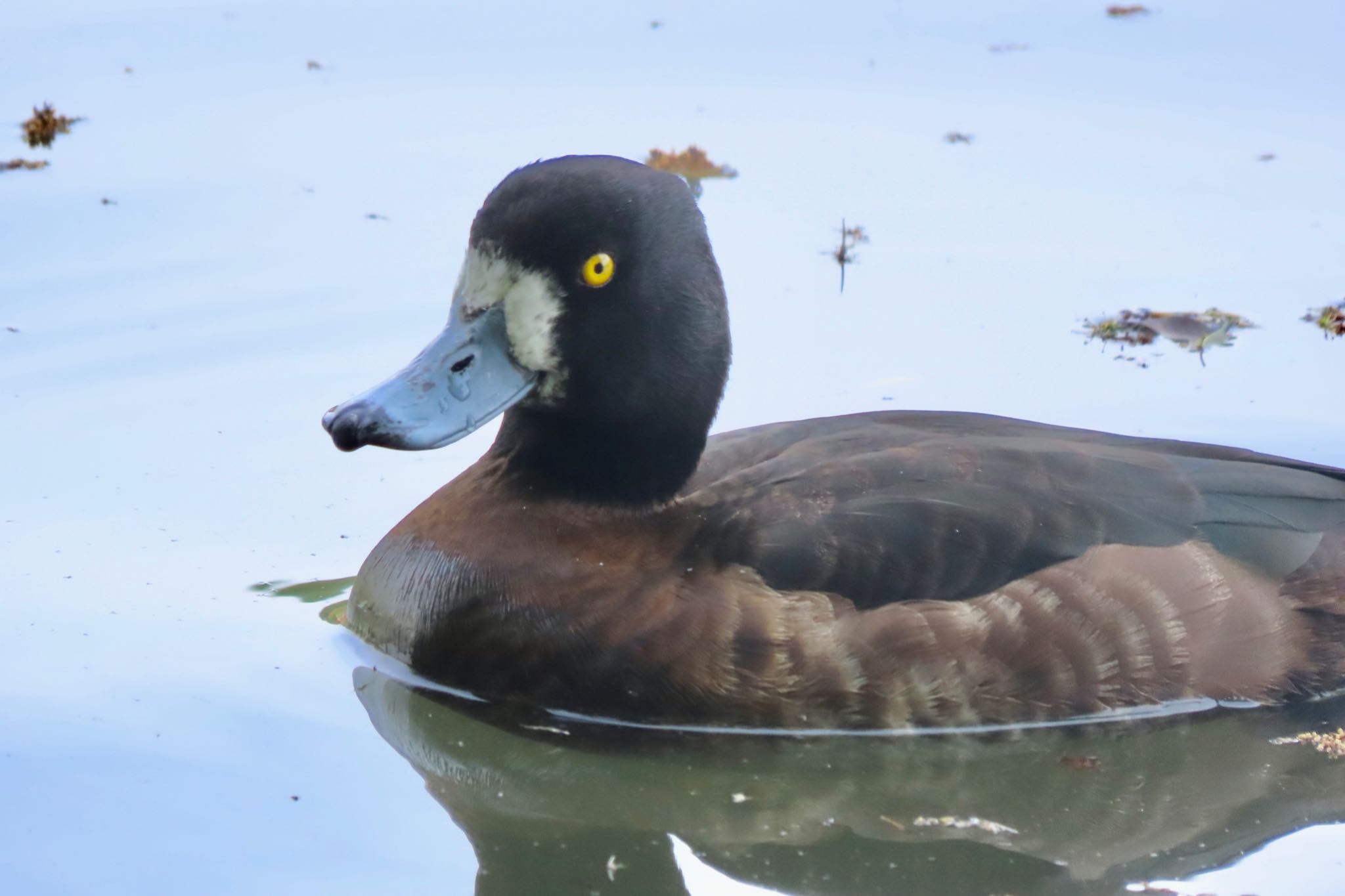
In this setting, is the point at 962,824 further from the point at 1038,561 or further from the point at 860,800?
the point at 1038,561

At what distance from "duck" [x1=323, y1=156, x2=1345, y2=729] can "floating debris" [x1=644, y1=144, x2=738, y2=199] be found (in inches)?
159

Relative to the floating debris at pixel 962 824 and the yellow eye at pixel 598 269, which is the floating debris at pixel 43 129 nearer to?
the yellow eye at pixel 598 269

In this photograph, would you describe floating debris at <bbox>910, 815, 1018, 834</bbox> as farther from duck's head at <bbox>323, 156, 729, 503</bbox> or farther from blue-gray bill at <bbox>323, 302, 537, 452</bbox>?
blue-gray bill at <bbox>323, 302, 537, 452</bbox>

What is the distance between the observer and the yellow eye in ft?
16.8

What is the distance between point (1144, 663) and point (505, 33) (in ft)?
22.4

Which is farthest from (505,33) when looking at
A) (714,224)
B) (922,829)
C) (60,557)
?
(922,829)

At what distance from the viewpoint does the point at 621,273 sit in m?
5.16

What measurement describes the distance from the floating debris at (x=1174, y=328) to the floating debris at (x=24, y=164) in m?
4.73

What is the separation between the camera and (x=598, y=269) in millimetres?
5133

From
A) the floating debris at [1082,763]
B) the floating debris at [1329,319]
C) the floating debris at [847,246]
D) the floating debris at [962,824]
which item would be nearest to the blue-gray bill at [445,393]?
the floating debris at [962,824]

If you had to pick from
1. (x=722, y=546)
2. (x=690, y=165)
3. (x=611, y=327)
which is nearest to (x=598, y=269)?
(x=611, y=327)

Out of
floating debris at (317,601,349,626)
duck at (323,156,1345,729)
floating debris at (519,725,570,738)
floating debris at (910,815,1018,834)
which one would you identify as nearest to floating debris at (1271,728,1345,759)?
duck at (323,156,1345,729)

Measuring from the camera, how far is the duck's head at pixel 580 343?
16.6ft

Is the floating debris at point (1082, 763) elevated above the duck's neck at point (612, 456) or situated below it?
below
